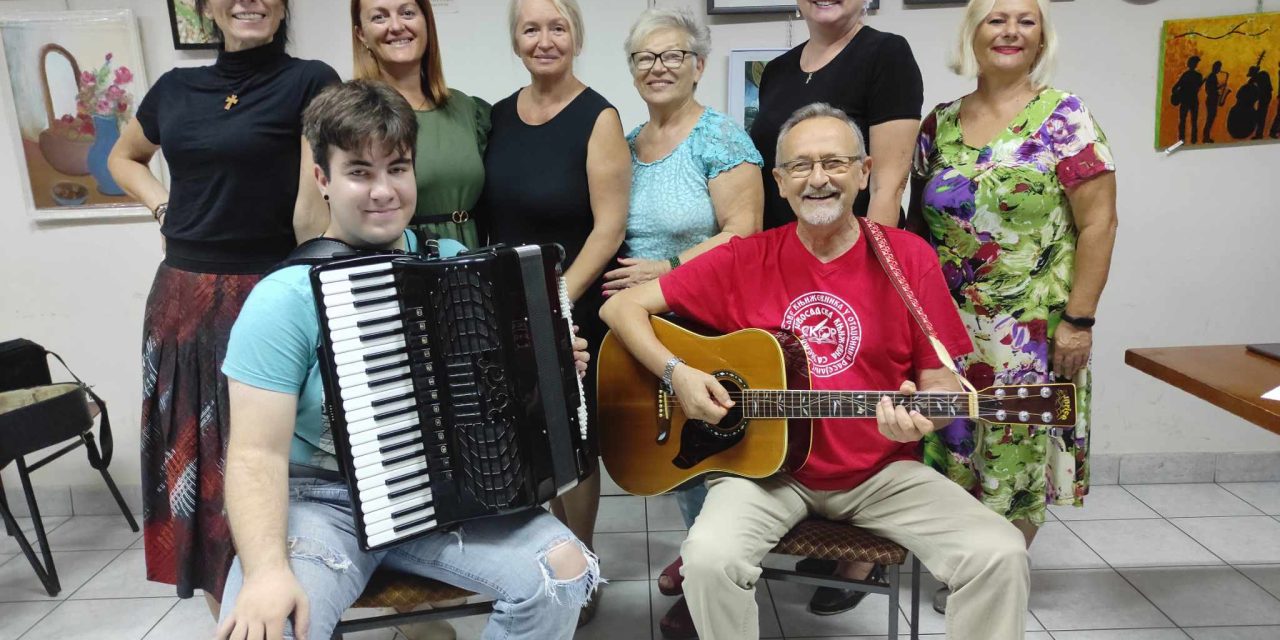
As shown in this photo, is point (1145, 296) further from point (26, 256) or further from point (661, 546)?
point (26, 256)

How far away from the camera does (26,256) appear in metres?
2.84

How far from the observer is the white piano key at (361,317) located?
1223mm

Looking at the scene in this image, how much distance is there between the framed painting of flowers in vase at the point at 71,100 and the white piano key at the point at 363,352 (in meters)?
2.09

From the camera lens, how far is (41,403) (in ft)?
7.80

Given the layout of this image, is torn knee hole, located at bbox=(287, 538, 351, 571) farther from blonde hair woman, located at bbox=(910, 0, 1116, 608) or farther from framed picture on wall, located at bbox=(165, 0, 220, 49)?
framed picture on wall, located at bbox=(165, 0, 220, 49)

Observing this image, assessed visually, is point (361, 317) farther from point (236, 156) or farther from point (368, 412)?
point (236, 156)

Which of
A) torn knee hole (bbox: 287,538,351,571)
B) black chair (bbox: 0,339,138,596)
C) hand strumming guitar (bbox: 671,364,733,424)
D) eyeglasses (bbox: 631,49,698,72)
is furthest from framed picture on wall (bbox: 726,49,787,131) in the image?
black chair (bbox: 0,339,138,596)

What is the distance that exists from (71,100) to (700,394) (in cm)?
253

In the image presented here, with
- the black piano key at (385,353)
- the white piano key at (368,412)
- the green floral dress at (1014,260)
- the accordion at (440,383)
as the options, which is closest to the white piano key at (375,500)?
the accordion at (440,383)

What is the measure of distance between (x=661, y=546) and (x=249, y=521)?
161 centimetres

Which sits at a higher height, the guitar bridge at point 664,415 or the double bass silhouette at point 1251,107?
the double bass silhouette at point 1251,107

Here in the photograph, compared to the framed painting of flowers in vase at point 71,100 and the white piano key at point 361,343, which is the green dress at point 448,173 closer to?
the white piano key at point 361,343

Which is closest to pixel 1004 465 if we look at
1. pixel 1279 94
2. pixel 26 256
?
pixel 1279 94

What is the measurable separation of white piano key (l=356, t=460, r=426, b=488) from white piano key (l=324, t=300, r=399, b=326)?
263 millimetres
